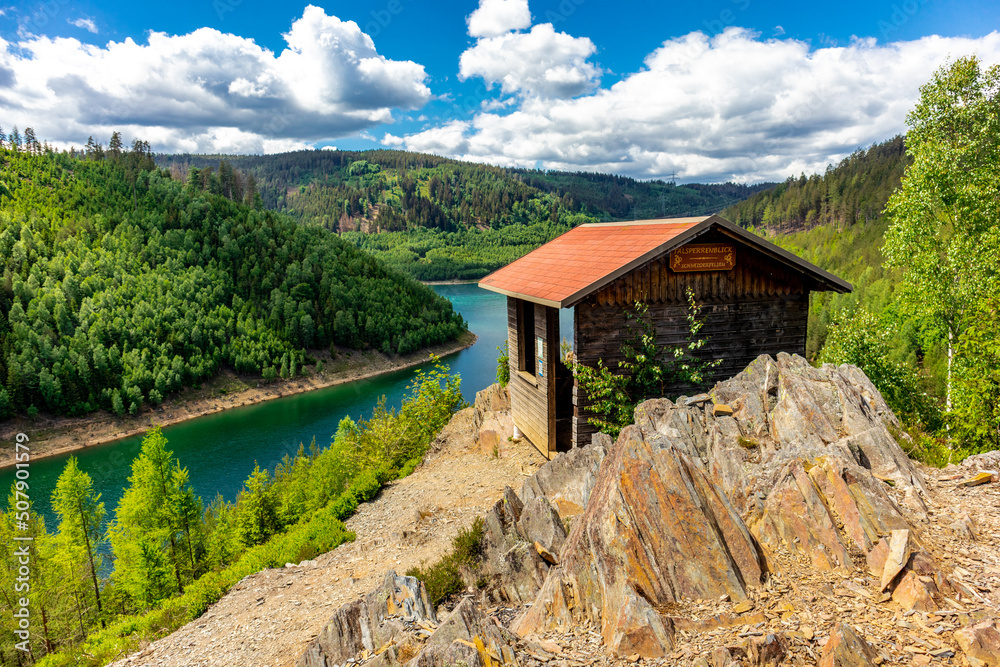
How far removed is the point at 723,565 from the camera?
5.01 metres

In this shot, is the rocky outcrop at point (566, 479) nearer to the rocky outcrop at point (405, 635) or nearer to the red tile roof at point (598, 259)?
the red tile roof at point (598, 259)

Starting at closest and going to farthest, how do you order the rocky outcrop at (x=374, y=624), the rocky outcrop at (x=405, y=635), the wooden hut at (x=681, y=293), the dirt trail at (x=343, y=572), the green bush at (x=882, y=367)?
the rocky outcrop at (x=405, y=635) → the rocky outcrop at (x=374, y=624) → the dirt trail at (x=343, y=572) → the wooden hut at (x=681, y=293) → the green bush at (x=882, y=367)

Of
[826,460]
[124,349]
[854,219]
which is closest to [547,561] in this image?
[826,460]

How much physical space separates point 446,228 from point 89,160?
122m

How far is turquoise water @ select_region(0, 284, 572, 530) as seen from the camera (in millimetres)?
32844

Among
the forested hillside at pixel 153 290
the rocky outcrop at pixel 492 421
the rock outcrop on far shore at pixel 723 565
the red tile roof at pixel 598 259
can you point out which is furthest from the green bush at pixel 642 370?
the forested hillside at pixel 153 290

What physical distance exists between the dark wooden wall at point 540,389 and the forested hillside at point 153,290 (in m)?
45.7

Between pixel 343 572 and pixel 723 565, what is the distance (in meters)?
6.56

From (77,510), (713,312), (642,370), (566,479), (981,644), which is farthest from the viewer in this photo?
(77,510)

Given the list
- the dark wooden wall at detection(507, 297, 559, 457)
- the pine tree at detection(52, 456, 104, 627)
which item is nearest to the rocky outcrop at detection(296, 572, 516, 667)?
the dark wooden wall at detection(507, 297, 559, 457)

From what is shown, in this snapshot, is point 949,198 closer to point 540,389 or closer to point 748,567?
point 540,389

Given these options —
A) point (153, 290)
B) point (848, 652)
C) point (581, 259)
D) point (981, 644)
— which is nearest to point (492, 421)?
point (581, 259)

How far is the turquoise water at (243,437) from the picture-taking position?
32844 mm

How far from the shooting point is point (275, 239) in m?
78.9
